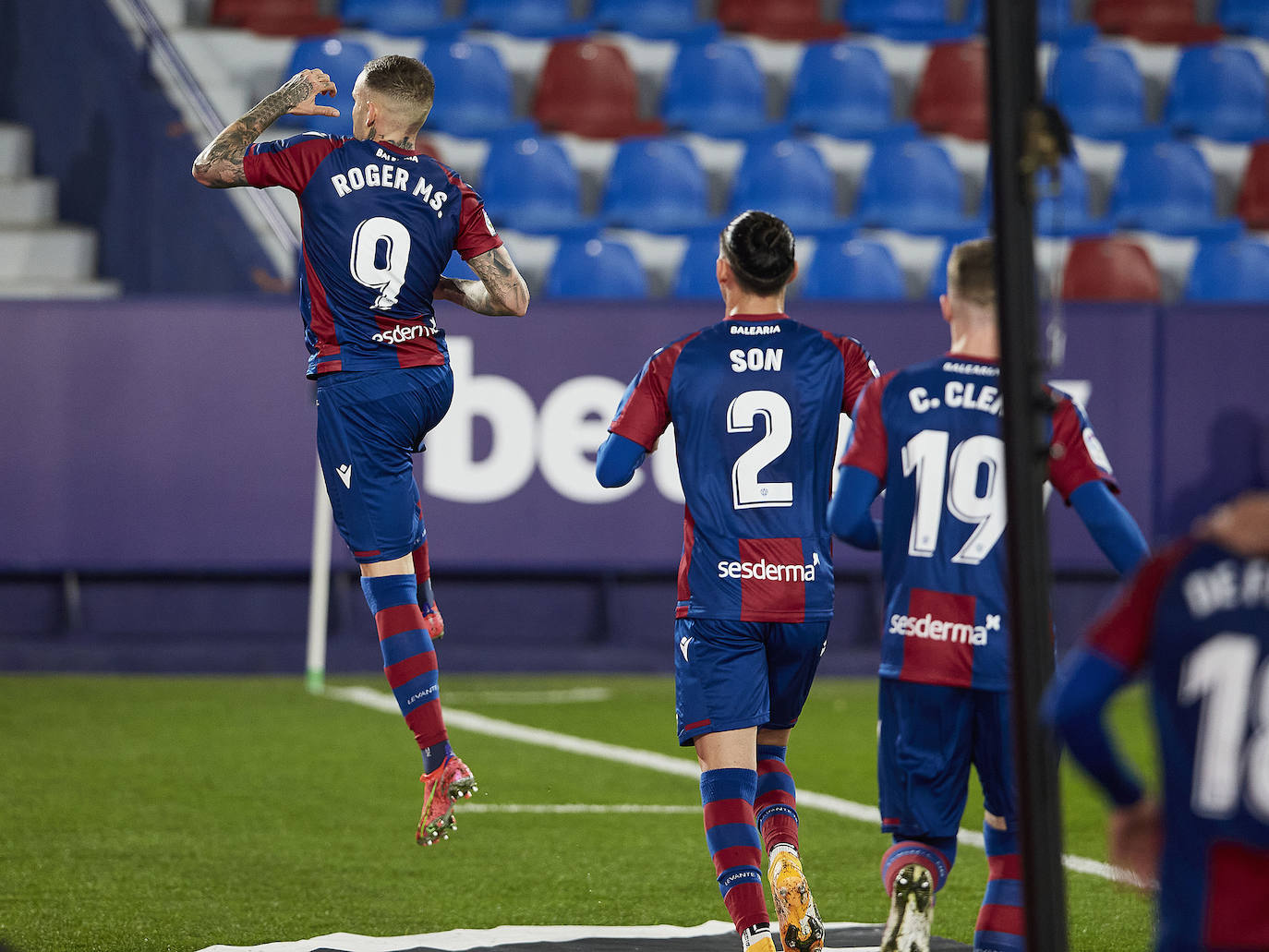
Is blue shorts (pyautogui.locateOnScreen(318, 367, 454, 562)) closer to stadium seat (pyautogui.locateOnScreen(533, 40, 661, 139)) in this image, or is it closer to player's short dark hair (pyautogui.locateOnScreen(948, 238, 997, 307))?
player's short dark hair (pyautogui.locateOnScreen(948, 238, 997, 307))

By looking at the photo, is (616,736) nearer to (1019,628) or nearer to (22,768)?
(22,768)

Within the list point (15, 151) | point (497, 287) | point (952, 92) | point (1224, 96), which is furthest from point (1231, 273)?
point (497, 287)

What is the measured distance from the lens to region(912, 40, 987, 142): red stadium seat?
14.1m

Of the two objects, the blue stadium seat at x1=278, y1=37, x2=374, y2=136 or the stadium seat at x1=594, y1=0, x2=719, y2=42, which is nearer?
the blue stadium seat at x1=278, y1=37, x2=374, y2=136

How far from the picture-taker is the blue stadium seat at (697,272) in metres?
12.6

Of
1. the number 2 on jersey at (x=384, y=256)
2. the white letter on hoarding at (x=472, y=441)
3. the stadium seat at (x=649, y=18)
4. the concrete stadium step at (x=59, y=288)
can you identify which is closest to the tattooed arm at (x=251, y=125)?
the number 2 on jersey at (x=384, y=256)

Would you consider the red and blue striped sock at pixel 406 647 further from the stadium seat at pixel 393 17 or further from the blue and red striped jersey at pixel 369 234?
the stadium seat at pixel 393 17

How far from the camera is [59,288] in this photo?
11555 mm

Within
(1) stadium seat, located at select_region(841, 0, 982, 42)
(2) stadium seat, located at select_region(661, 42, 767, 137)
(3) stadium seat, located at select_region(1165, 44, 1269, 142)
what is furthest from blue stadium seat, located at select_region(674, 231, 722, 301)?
(3) stadium seat, located at select_region(1165, 44, 1269, 142)

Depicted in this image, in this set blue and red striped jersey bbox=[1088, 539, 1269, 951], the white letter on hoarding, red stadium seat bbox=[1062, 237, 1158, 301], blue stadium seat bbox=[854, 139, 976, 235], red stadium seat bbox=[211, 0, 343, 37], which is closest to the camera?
blue and red striped jersey bbox=[1088, 539, 1269, 951]

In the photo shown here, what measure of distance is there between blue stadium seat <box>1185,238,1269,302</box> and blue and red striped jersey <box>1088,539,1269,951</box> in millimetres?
11392

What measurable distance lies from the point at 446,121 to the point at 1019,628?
11299mm

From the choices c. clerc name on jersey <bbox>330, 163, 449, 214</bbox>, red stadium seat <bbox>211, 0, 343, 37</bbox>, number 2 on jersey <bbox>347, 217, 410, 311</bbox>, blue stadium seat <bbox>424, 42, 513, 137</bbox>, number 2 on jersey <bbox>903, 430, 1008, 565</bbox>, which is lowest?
number 2 on jersey <bbox>903, 430, 1008, 565</bbox>

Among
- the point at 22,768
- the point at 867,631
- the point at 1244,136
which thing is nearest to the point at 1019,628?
the point at 22,768
